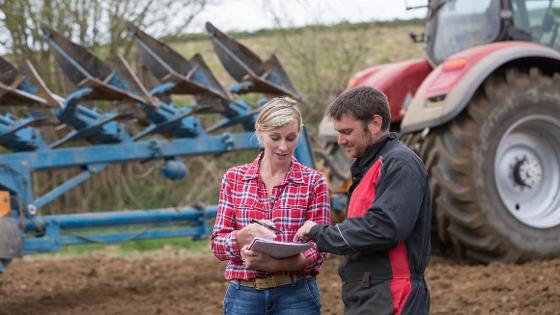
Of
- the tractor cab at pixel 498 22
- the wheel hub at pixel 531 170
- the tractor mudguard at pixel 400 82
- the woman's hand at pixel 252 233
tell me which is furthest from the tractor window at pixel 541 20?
the woman's hand at pixel 252 233

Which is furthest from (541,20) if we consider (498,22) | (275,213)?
→ (275,213)

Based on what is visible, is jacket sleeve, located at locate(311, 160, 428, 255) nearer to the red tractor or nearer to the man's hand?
the man's hand

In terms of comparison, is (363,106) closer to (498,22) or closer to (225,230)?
(225,230)

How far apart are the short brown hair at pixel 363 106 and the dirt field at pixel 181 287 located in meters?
2.26

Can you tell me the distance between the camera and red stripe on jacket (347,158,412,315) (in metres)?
2.87

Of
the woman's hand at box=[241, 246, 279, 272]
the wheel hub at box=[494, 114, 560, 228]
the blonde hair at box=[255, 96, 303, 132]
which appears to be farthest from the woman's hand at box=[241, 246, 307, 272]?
the wheel hub at box=[494, 114, 560, 228]

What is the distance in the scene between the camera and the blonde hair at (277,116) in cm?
312

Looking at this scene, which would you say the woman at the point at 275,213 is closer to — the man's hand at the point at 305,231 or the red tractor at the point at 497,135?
the man's hand at the point at 305,231

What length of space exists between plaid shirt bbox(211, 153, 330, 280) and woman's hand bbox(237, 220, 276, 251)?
5 cm

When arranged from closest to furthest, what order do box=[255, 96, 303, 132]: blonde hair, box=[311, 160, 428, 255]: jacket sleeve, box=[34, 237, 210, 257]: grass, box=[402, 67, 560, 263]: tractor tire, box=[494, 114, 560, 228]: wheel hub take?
box=[311, 160, 428, 255]: jacket sleeve < box=[255, 96, 303, 132]: blonde hair < box=[402, 67, 560, 263]: tractor tire < box=[494, 114, 560, 228]: wheel hub < box=[34, 237, 210, 257]: grass

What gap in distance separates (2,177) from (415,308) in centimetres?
379

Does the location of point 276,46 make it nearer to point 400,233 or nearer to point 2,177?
point 2,177

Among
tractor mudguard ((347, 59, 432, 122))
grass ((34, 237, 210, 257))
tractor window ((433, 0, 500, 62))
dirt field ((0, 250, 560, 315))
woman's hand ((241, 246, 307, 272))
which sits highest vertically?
tractor window ((433, 0, 500, 62))

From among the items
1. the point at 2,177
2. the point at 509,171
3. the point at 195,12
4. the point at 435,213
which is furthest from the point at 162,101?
the point at 195,12
